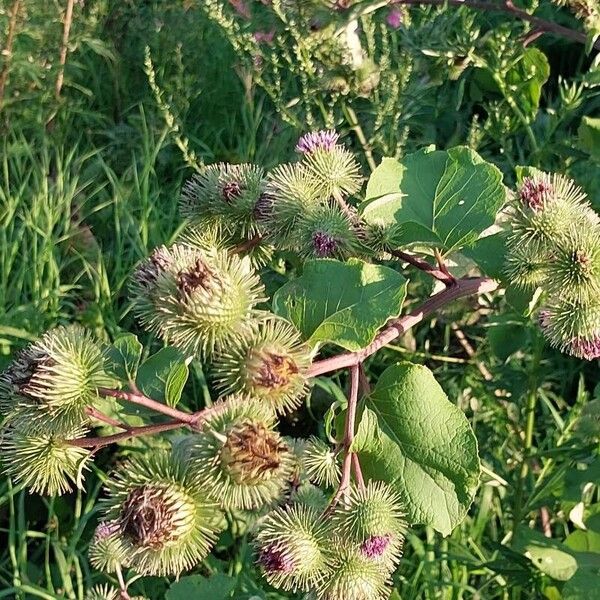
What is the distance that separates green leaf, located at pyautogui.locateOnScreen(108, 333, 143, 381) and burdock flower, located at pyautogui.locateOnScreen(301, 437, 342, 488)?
23cm

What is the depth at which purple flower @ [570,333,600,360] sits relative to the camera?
1.15 m

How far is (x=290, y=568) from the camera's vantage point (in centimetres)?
97

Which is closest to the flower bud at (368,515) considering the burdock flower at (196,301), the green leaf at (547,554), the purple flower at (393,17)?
the burdock flower at (196,301)

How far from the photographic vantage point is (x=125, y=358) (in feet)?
3.56

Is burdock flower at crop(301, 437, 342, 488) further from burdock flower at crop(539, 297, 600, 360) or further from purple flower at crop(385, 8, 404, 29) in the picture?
purple flower at crop(385, 8, 404, 29)

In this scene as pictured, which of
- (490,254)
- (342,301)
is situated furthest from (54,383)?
(490,254)

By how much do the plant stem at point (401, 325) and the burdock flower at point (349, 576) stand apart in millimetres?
201

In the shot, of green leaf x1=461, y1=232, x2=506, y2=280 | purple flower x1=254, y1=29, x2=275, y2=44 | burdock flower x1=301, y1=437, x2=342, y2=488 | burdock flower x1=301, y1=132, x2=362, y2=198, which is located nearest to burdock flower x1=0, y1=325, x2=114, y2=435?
burdock flower x1=301, y1=437, x2=342, y2=488

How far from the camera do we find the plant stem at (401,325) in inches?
40.4

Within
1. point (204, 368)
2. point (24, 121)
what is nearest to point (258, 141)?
point (24, 121)

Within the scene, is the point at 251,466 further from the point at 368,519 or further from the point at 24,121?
the point at 24,121

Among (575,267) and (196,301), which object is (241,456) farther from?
(575,267)

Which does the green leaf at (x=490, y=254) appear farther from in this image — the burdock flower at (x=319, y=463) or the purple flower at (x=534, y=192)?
the burdock flower at (x=319, y=463)

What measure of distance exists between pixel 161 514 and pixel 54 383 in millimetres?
188
